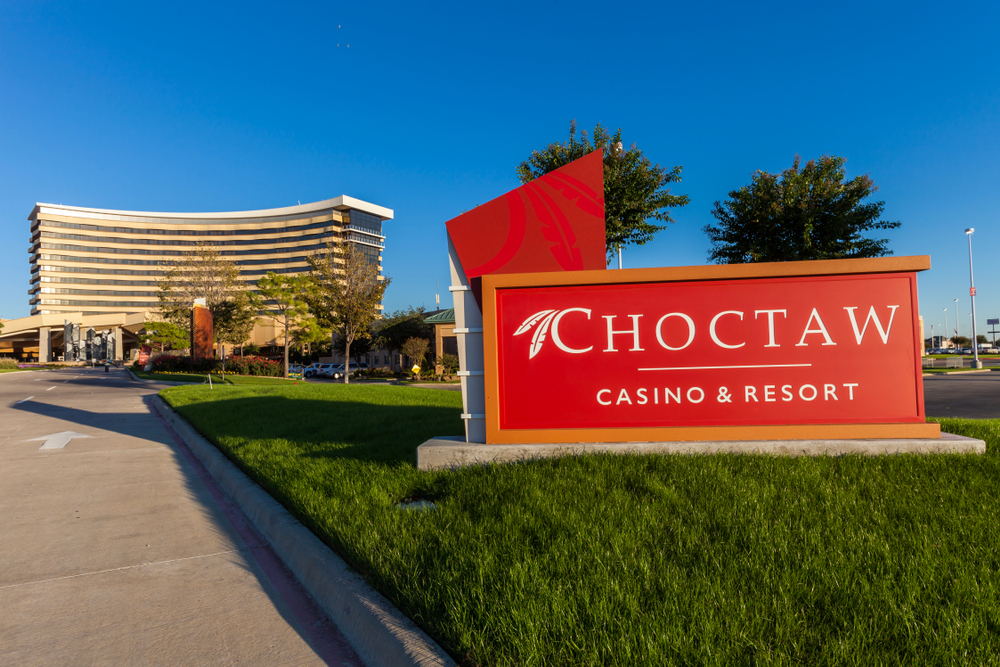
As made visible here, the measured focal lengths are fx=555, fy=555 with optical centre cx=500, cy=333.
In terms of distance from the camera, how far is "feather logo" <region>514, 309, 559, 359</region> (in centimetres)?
577

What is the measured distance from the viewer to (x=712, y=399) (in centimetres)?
556

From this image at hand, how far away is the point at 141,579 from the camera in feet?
13.1

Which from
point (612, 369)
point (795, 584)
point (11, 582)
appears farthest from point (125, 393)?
point (795, 584)

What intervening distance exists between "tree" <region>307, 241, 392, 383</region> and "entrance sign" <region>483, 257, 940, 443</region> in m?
28.9

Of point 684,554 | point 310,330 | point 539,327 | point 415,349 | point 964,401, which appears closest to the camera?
point 684,554

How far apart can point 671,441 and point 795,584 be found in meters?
2.63

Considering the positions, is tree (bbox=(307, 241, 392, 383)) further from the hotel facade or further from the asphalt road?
the hotel facade

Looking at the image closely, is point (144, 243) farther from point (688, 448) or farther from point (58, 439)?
point (688, 448)

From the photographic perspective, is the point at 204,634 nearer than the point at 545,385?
Yes

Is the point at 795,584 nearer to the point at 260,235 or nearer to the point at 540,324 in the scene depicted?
the point at 540,324

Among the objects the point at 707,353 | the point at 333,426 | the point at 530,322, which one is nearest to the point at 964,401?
the point at 707,353

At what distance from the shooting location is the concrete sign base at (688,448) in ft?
17.1

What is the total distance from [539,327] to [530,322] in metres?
0.11

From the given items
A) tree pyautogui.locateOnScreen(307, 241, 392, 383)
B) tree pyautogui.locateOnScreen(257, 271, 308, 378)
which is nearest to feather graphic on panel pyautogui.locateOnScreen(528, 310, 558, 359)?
tree pyautogui.locateOnScreen(307, 241, 392, 383)
